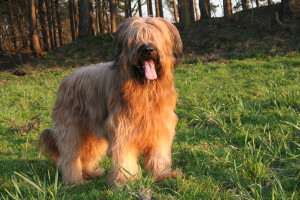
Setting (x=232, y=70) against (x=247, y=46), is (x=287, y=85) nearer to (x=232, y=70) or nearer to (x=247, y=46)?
(x=232, y=70)

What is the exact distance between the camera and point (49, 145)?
423cm

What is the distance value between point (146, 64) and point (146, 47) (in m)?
0.19

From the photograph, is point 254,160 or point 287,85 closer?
point 254,160

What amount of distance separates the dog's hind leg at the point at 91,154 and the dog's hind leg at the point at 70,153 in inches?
5.5

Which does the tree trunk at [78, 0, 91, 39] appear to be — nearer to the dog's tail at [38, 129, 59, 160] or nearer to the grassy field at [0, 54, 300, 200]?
the grassy field at [0, 54, 300, 200]

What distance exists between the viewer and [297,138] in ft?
12.7

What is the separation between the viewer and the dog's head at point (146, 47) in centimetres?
312

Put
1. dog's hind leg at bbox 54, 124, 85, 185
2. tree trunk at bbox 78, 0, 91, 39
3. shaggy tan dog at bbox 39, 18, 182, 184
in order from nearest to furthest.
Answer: shaggy tan dog at bbox 39, 18, 182, 184
dog's hind leg at bbox 54, 124, 85, 185
tree trunk at bbox 78, 0, 91, 39

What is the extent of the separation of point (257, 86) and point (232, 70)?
2922 mm

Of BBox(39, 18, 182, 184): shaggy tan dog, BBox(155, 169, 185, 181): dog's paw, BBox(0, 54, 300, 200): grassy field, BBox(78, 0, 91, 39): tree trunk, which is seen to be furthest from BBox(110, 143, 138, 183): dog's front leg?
BBox(78, 0, 91, 39): tree trunk

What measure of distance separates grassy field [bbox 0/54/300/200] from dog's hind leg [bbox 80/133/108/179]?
19 cm

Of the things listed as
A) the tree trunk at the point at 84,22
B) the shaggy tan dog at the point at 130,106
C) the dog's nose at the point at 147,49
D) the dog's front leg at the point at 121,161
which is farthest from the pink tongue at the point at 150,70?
the tree trunk at the point at 84,22

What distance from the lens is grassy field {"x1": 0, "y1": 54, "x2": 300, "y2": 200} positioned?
2893 millimetres

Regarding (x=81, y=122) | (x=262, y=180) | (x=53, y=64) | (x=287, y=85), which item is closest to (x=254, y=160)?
(x=262, y=180)
